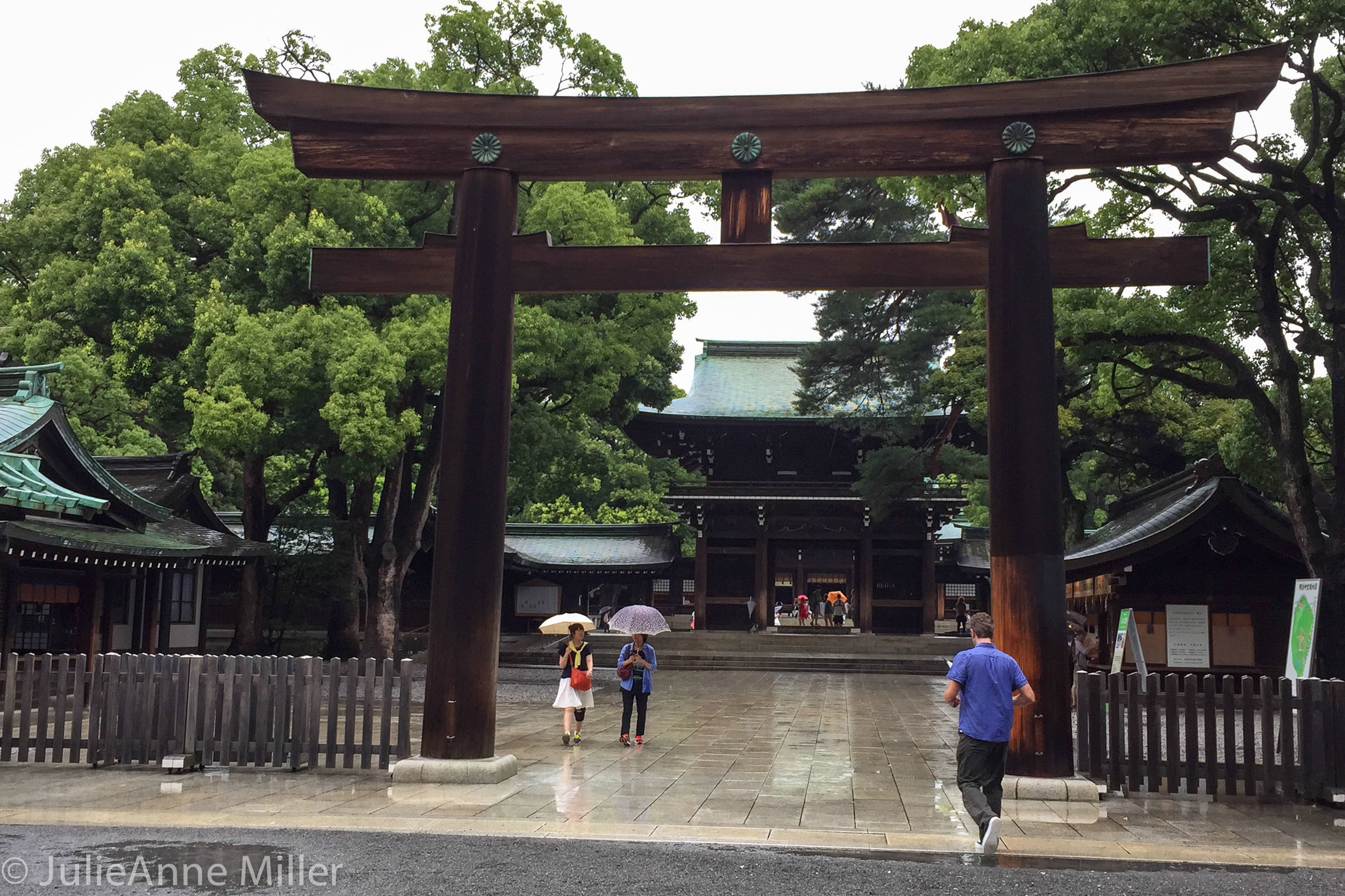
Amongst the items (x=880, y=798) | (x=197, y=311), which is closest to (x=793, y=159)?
(x=880, y=798)

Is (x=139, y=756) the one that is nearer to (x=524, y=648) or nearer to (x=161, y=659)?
(x=161, y=659)

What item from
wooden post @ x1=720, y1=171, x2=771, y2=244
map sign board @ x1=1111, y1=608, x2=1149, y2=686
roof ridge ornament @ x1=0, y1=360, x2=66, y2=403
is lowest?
map sign board @ x1=1111, y1=608, x2=1149, y2=686

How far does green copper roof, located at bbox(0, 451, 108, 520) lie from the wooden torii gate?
6.20 metres

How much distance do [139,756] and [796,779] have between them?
624cm

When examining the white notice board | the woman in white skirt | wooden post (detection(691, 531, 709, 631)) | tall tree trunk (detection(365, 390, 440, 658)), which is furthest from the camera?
wooden post (detection(691, 531, 709, 631))

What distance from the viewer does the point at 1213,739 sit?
9156 millimetres

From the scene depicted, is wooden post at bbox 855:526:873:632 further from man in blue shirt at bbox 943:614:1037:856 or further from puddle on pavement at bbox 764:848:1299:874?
puddle on pavement at bbox 764:848:1299:874

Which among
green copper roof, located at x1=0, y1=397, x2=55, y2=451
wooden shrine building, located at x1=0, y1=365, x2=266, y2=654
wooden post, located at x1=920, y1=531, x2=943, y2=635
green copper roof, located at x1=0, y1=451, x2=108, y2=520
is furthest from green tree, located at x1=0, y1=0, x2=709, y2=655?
wooden post, located at x1=920, y1=531, x2=943, y2=635

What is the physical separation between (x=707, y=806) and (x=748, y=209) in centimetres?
549

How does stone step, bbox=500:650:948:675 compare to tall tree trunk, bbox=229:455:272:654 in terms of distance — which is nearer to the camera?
tall tree trunk, bbox=229:455:272:654

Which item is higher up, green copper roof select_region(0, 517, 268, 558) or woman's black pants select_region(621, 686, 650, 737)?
green copper roof select_region(0, 517, 268, 558)

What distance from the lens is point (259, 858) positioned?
6.41 metres

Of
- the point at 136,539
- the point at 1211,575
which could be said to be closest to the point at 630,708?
the point at 136,539

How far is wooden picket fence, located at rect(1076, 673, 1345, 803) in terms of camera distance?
896cm
